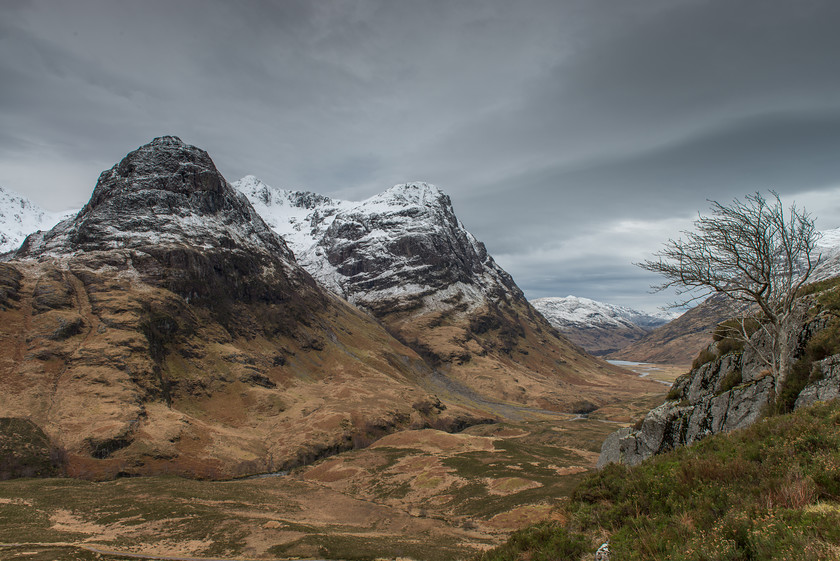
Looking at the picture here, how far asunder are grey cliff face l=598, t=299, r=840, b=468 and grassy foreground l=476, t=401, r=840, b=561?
7.42 m

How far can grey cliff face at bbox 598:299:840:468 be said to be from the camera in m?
19.5

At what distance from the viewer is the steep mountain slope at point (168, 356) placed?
91.5 metres

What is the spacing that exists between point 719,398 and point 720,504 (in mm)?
18027

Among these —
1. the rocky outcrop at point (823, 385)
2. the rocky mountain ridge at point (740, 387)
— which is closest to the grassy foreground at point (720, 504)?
the rocky outcrop at point (823, 385)

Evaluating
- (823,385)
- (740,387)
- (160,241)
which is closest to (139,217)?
(160,241)

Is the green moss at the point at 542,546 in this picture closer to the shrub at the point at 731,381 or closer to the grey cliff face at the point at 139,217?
the shrub at the point at 731,381

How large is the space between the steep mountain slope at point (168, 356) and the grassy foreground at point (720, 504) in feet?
314

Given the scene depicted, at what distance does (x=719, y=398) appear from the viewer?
77.7ft

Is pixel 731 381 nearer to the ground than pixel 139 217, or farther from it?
nearer to the ground

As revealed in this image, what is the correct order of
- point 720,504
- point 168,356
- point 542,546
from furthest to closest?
point 168,356 < point 542,546 < point 720,504

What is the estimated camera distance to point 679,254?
65.7 ft

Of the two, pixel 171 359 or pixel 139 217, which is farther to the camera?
pixel 139 217

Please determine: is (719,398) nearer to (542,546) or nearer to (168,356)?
(542,546)

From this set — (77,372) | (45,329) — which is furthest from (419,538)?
(45,329)
